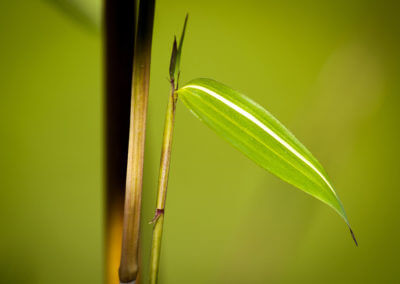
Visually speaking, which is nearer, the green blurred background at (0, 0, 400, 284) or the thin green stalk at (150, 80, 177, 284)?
the thin green stalk at (150, 80, 177, 284)

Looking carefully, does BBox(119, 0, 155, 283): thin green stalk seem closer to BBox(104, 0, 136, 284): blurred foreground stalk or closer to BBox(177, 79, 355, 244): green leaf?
BBox(177, 79, 355, 244): green leaf

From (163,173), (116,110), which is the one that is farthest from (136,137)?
(116,110)

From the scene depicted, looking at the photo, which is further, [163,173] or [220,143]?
[220,143]

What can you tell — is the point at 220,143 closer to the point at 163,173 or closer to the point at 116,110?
the point at 116,110

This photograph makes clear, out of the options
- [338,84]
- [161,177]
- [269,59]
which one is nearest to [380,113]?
[338,84]

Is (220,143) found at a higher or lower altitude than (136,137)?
lower

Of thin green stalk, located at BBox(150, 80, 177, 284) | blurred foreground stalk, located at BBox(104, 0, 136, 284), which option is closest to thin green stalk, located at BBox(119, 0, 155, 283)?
thin green stalk, located at BBox(150, 80, 177, 284)

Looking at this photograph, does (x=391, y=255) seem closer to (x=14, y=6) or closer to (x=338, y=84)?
(x=338, y=84)
